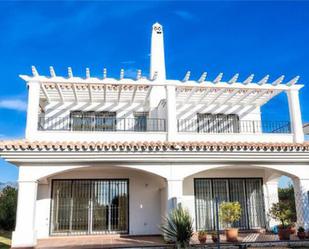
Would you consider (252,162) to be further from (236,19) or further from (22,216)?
(22,216)

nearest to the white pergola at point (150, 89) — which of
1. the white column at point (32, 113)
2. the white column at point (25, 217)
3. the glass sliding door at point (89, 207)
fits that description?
the white column at point (32, 113)

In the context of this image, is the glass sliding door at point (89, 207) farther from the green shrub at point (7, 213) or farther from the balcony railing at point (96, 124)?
the green shrub at point (7, 213)

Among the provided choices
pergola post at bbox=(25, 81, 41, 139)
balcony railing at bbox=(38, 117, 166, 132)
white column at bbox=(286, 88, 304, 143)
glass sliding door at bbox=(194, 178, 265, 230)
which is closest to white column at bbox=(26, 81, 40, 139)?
pergola post at bbox=(25, 81, 41, 139)

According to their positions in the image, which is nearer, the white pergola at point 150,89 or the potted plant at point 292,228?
the potted plant at point 292,228

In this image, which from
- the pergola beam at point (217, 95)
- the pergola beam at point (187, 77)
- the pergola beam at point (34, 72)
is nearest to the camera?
the pergola beam at point (34, 72)

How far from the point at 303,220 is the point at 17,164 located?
41.7 feet

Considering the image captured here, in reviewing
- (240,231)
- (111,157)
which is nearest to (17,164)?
(111,157)

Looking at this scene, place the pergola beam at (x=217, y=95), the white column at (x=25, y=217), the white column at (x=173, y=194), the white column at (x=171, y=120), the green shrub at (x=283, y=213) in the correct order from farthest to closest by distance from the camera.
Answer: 1. the pergola beam at (x=217, y=95)
2. the white column at (x=171, y=120)
3. the green shrub at (x=283, y=213)
4. the white column at (x=173, y=194)
5. the white column at (x=25, y=217)

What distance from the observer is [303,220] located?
48.2ft

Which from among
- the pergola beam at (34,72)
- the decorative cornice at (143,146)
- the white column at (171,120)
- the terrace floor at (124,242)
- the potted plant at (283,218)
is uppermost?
the pergola beam at (34,72)

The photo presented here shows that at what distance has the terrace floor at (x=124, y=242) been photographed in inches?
507

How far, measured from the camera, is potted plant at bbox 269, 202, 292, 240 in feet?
44.5

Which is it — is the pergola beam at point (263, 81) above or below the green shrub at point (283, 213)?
above

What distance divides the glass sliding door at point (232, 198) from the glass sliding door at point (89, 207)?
3.93 m
